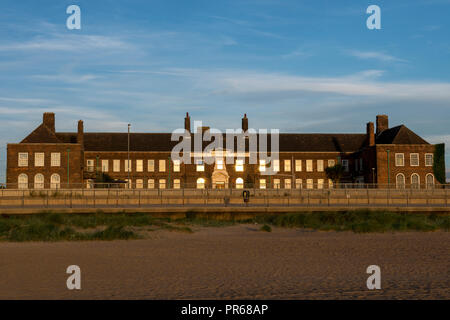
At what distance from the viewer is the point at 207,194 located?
37.1 metres

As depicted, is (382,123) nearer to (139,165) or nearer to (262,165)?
(262,165)

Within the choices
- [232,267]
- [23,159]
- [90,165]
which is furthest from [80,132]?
[232,267]

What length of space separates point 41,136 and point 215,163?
23.0 meters

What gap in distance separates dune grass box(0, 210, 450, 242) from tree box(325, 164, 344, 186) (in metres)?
37.5

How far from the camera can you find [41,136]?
206 ft

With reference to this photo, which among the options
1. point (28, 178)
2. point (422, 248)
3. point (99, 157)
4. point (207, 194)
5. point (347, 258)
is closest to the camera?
point (347, 258)

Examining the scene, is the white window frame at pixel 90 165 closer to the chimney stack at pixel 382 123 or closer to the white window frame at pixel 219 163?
the white window frame at pixel 219 163

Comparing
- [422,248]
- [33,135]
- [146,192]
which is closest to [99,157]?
[33,135]

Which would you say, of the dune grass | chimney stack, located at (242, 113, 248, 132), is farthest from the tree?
the dune grass

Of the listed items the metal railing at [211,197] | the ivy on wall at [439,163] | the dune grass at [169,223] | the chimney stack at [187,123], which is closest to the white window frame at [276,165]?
the chimney stack at [187,123]

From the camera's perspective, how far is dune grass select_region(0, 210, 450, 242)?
20.2 meters

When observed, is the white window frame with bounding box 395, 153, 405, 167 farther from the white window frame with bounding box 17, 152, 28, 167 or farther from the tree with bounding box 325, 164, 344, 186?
the white window frame with bounding box 17, 152, 28, 167
